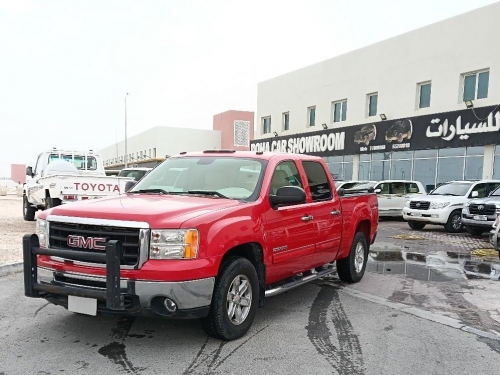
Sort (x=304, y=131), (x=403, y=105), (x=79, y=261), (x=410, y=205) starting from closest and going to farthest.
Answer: (x=79, y=261), (x=410, y=205), (x=403, y=105), (x=304, y=131)

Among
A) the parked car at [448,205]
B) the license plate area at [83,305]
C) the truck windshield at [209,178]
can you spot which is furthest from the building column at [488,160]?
the license plate area at [83,305]

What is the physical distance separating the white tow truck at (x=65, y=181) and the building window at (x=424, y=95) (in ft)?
53.3

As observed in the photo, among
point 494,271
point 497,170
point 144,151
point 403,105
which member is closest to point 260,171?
point 494,271

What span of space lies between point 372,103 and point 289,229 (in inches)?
892

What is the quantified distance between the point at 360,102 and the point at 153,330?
78.7ft

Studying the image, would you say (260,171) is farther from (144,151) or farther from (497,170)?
(144,151)

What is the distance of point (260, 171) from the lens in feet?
17.0

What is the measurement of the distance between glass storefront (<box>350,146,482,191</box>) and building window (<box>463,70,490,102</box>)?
2.36m

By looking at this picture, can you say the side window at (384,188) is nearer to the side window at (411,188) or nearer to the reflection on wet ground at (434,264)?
the side window at (411,188)

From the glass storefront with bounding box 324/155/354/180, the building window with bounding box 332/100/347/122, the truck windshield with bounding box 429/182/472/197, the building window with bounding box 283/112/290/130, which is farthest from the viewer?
the building window with bounding box 283/112/290/130

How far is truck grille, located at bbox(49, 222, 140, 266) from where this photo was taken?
390 cm

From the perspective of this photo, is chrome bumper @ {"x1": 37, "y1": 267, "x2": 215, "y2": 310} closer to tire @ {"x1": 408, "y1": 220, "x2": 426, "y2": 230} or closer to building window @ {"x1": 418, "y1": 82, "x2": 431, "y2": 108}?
tire @ {"x1": 408, "y1": 220, "x2": 426, "y2": 230}

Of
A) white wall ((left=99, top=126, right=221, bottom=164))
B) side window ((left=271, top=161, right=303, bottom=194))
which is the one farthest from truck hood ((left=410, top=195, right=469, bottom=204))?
white wall ((left=99, top=126, right=221, bottom=164))

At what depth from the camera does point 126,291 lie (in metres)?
3.82
